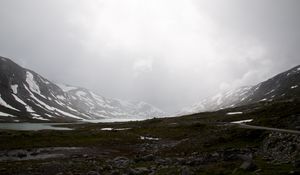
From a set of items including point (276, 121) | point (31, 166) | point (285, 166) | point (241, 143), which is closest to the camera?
point (285, 166)

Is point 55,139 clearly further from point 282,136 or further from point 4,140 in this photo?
point 282,136

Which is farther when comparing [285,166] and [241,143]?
[241,143]

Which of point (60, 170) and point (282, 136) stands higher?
point (282, 136)

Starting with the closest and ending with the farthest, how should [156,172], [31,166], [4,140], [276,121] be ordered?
[156,172] → [31,166] → [276,121] → [4,140]

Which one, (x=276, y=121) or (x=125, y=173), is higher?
(x=276, y=121)

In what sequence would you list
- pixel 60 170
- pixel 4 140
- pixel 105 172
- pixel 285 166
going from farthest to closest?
pixel 4 140
pixel 60 170
pixel 105 172
pixel 285 166

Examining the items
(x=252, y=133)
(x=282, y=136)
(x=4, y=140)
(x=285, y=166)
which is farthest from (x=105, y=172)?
(x=4, y=140)

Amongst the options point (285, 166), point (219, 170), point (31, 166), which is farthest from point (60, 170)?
point (285, 166)

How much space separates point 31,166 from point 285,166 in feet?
93.8

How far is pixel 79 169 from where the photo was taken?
32.6 metres

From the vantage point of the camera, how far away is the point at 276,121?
5572 centimetres

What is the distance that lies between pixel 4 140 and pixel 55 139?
1127cm

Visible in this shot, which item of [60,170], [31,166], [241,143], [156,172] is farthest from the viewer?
[241,143]

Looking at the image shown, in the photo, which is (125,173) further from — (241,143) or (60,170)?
(241,143)
